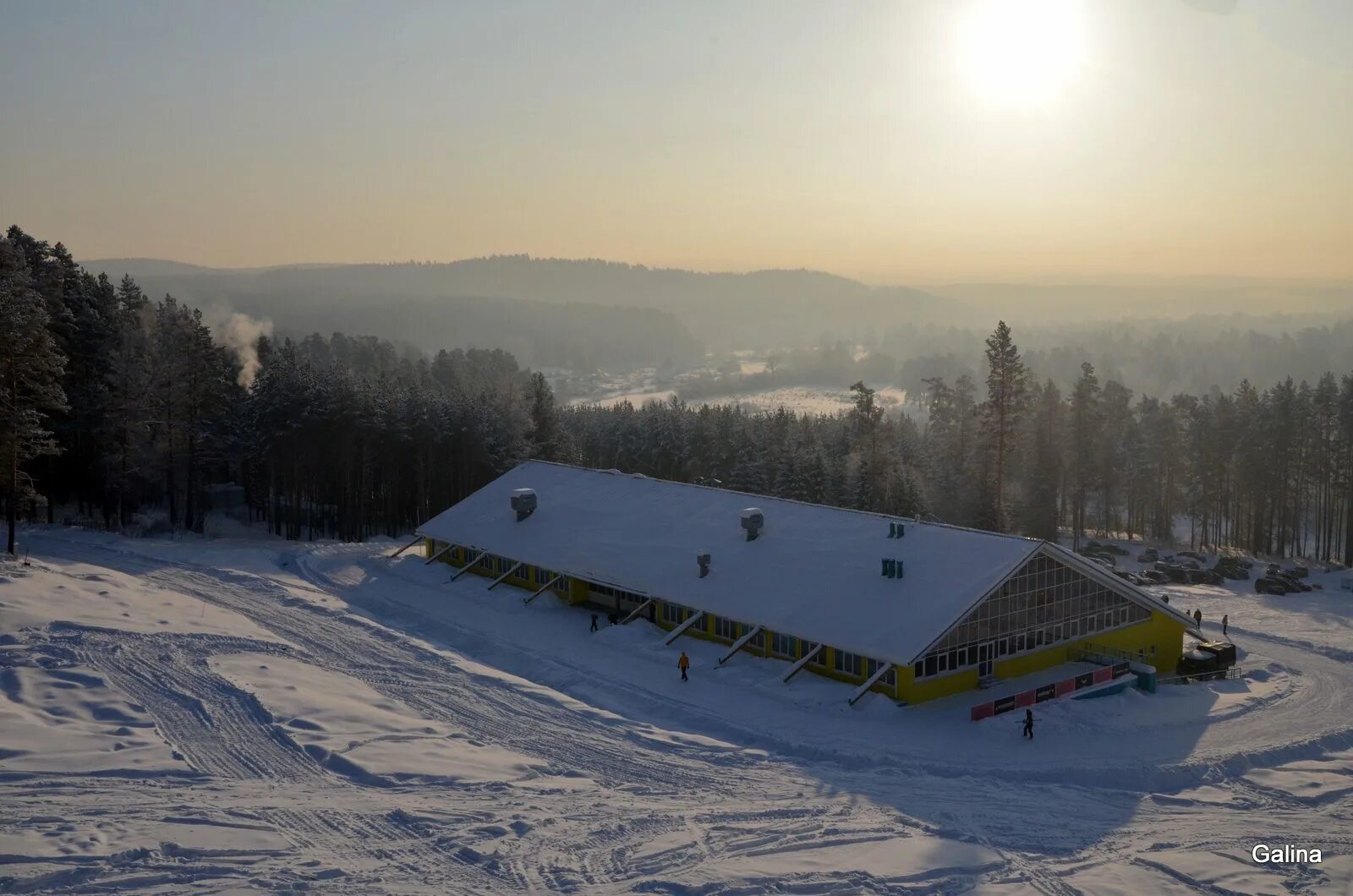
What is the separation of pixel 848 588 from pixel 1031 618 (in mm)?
5580

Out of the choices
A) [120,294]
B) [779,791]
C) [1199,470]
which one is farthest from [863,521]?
[120,294]

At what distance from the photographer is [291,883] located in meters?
15.4

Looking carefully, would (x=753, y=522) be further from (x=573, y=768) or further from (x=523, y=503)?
(x=573, y=768)

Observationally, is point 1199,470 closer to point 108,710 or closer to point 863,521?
Result: point 863,521

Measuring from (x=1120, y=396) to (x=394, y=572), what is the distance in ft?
198

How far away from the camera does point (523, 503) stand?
1737 inches

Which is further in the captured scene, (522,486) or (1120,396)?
(1120,396)

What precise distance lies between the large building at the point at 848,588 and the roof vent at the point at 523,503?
1933mm

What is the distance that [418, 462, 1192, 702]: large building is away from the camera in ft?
94.6

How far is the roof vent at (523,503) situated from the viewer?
44094 millimetres

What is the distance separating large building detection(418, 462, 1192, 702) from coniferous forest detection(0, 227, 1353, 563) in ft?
73.0

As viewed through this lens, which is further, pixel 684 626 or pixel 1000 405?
pixel 1000 405

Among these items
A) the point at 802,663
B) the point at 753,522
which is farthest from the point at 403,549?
the point at 802,663

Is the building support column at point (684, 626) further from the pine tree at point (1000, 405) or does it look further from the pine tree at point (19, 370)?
the pine tree at point (1000, 405)
